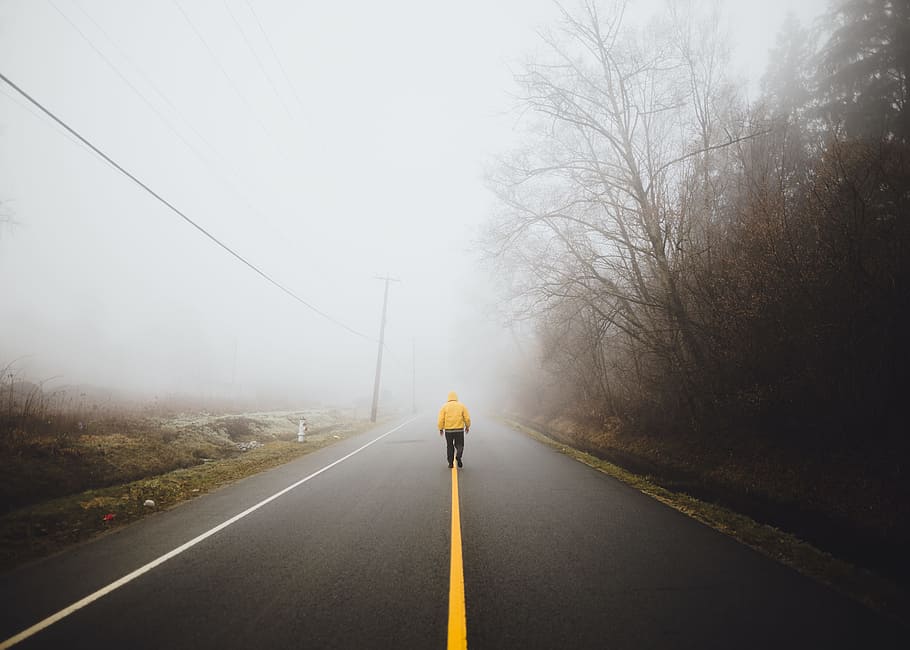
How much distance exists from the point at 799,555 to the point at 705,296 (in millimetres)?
5120

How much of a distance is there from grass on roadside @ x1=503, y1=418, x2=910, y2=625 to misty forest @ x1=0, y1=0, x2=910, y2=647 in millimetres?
38

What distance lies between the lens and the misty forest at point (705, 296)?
5020 mm

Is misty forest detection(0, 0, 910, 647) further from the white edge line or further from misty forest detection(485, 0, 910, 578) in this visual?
the white edge line

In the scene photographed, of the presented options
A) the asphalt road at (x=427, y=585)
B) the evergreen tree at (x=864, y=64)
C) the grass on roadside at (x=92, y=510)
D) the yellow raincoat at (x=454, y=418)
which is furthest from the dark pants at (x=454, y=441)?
the evergreen tree at (x=864, y=64)

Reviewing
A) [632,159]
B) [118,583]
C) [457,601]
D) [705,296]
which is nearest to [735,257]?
[705,296]

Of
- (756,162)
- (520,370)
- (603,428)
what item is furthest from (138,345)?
(756,162)

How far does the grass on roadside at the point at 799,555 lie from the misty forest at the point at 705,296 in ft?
0.12

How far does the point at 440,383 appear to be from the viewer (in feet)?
376

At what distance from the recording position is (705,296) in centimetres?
769

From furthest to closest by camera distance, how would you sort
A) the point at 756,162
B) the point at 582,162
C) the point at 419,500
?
the point at 582,162 → the point at 756,162 → the point at 419,500

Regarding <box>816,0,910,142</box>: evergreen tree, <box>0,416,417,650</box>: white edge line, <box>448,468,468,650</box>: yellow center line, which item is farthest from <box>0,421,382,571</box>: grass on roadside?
<box>816,0,910,142</box>: evergreen tree

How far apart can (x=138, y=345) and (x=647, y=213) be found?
75.6 m

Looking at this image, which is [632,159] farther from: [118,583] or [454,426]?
[118,583]

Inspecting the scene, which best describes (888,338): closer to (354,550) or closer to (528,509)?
(528,509)
